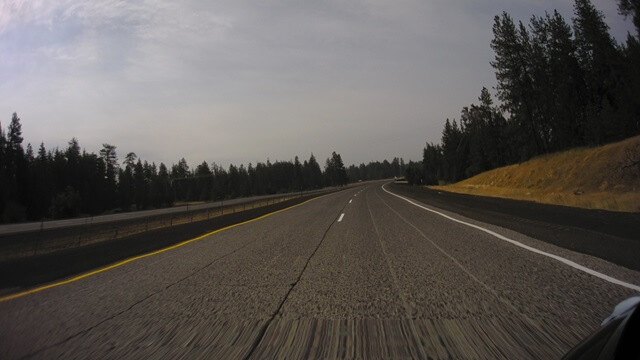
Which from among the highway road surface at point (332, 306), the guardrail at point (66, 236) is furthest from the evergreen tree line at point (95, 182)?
the highway road surface at point (332, 306)

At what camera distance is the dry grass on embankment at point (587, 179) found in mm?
17188

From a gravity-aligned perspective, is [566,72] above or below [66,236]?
above

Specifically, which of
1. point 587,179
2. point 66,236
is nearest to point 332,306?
point 66,236

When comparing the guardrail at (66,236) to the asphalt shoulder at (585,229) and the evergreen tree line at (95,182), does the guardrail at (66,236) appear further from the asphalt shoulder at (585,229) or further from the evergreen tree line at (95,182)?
the evergreen tree line at (95,182)

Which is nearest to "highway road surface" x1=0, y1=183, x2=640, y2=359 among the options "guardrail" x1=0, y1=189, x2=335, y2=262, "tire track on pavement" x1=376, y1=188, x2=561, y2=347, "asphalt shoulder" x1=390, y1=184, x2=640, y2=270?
"tire track on pavement" x1=376, y1=188, x2=561, y2=347

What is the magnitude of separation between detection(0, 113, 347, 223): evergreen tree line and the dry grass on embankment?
6651 centimetres

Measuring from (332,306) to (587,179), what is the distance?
2710 centimetres

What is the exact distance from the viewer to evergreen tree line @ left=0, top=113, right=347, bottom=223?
6506cm

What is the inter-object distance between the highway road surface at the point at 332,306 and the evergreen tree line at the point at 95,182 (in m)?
62.4

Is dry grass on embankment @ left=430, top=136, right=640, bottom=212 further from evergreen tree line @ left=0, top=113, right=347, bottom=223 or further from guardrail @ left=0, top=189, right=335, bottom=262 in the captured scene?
evergreen tree line @ left=0, top=113, right=347, bottom=223

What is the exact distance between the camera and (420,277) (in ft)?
19.2

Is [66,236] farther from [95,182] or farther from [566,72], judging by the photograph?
[95,182]

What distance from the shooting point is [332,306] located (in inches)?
181

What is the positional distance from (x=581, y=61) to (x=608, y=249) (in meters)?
58.3
